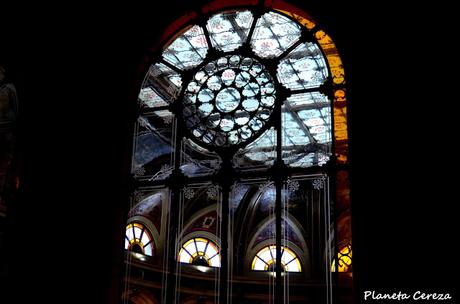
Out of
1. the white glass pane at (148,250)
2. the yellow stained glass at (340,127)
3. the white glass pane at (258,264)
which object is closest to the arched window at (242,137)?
the yellow stained glass at (340,127)

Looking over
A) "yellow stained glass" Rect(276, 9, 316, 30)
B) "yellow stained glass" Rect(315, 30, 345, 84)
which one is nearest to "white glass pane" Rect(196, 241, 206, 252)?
"yellow stained glass" Rect(315, 30, 345, 84)

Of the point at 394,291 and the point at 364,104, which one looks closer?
the point at 394,291

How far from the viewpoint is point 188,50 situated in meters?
7.68

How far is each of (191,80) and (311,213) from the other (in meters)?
2.02

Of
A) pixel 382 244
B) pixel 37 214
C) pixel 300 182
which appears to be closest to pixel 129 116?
pixel 37 214

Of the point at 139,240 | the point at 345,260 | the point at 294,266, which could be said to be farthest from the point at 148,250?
the point at 345,260

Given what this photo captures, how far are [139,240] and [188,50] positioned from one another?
8.16 feet

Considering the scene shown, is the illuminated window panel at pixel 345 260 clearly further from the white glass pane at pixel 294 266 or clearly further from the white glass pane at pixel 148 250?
the white glass pane at pixel 148 250

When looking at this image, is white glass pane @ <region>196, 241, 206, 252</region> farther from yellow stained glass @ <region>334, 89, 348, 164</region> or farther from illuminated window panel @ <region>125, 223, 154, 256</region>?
yellow stained glass @ <region>334, 89, 348, 164</region>

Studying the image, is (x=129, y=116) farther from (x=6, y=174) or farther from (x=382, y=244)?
(x=382, y=244)

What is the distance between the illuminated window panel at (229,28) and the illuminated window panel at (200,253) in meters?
2.60

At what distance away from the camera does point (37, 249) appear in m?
6.98

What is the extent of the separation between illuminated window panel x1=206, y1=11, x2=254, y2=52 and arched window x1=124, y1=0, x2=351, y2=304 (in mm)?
12

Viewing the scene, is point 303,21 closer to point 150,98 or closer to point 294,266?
point 150,98
